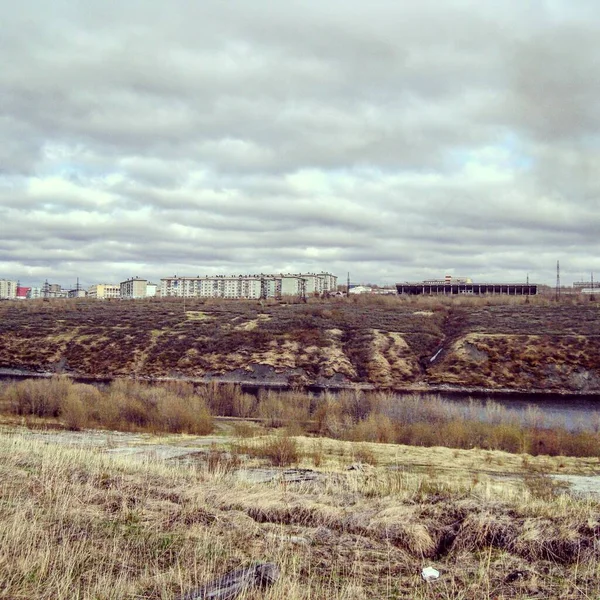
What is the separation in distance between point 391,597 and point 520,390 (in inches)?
1985

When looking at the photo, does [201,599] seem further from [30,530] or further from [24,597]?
[30,530]

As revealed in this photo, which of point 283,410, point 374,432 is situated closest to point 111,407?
point 283,410

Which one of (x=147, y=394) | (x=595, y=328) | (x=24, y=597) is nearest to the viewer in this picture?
(x=24, y=597)

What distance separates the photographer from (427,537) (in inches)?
382

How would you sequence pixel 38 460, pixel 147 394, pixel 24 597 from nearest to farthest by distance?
pixel 24 597
pixel 38 460
pixel 147 394

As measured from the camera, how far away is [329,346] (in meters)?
64.8

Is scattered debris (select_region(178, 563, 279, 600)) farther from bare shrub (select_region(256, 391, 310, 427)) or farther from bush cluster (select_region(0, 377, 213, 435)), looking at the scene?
bare shrub (select_region(256, 391, 310, 427))

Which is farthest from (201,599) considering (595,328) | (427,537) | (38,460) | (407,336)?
(595,328)

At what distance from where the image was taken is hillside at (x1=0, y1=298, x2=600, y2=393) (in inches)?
2281

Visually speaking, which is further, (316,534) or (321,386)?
(321,386)

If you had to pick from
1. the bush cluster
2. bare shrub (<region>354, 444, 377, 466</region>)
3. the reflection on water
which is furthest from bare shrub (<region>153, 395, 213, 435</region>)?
the reflection on water

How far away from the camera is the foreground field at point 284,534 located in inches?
304

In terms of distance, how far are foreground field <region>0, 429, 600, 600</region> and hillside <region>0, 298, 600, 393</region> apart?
4360 cm

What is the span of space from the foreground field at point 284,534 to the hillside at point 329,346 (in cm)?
4360
